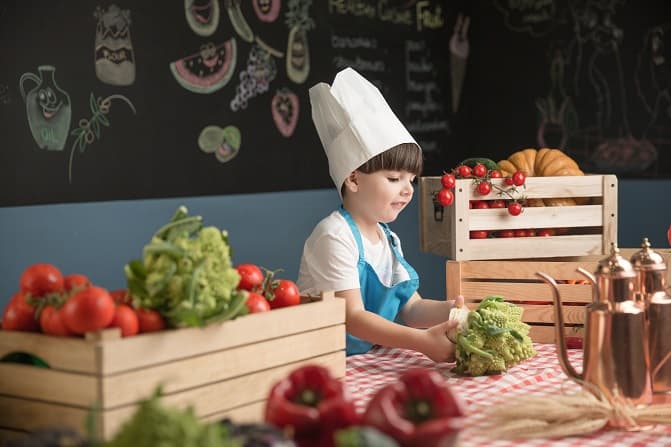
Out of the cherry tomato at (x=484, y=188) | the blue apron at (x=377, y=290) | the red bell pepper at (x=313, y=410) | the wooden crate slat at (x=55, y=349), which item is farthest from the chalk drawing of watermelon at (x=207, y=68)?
the red bell pepper at (x=313, y=410)

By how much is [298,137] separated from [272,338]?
288cm

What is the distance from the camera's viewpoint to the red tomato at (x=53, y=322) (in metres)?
1.52

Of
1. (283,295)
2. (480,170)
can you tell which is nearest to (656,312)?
(283,295)

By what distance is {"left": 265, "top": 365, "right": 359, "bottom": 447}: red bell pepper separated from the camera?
4.02 ft

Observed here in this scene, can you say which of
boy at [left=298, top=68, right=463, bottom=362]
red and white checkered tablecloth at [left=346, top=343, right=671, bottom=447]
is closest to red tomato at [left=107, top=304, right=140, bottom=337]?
red and white checkered tablecloth at [left=346, top=343, right=671, bottom=447]

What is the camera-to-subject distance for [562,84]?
5.12m

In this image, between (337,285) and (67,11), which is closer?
(337,285)

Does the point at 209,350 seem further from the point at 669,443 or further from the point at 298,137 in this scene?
the point at 298,137

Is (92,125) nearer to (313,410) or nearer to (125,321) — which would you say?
(125,321)

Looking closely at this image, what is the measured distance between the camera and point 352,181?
112 inches

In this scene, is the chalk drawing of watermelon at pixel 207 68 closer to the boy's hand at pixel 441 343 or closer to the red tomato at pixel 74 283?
the boy's hand at pixel 441 343

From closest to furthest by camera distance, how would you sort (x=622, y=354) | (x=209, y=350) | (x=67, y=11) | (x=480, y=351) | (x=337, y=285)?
(x=209, y=350) < (x=622, y=354) < (x=480, y=351) < (x=337, y=285) < (x=67, y=11)

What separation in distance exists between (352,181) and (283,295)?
981mm

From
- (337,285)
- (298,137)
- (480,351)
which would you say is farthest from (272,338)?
(298,137)
